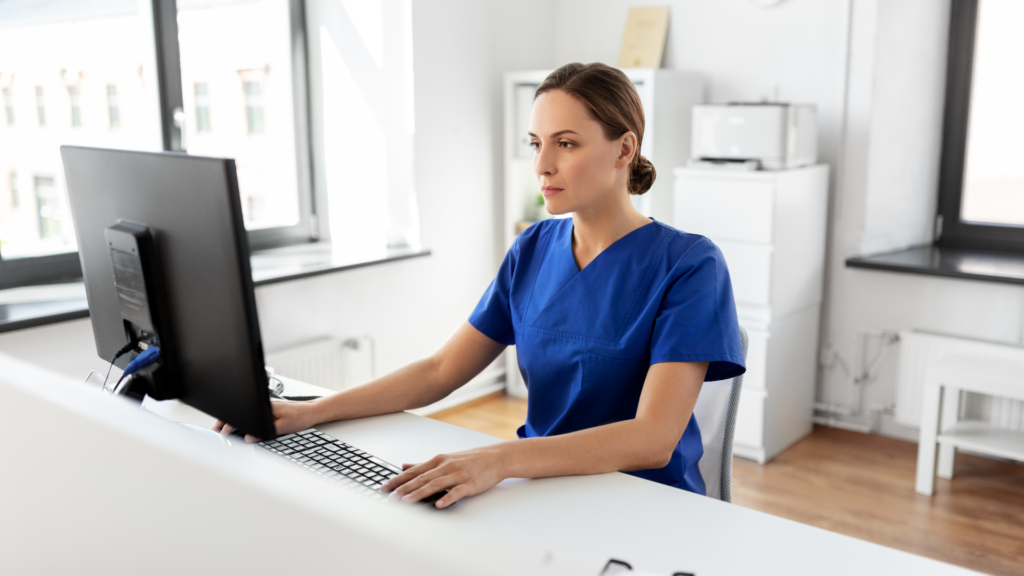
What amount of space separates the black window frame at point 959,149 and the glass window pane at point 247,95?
9.06 ft

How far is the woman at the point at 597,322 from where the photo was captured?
4.24ft

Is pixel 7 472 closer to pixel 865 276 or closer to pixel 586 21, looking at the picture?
pixel 865 276

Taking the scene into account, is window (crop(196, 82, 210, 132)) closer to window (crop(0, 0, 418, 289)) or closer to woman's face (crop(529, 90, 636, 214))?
window (crop(0, 0, 418, 289))

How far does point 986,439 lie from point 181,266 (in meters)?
2.81

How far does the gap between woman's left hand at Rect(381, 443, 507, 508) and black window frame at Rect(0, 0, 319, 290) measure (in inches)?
61.0

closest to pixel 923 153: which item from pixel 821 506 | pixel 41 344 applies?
pixel 821 506

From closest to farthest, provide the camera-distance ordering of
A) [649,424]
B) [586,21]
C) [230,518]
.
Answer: [230,518]
[649,424]
[586,21]

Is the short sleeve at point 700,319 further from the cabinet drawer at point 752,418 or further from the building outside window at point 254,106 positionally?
the building outside window at point 254,106

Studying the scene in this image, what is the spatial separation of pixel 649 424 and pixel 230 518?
1056 mm

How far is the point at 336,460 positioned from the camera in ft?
4.07

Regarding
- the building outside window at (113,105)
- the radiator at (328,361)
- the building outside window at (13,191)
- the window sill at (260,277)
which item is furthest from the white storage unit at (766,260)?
the building outside window at (13,191)

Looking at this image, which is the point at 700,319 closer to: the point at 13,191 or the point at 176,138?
the point at 176,138

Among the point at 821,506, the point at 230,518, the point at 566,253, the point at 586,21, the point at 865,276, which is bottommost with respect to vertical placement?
the point at 821,506

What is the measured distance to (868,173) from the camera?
10.8 ft
